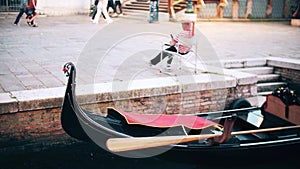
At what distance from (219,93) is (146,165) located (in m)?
1.86

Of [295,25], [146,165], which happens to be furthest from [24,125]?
[295,25]

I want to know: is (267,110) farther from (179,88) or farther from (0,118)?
(0,118)

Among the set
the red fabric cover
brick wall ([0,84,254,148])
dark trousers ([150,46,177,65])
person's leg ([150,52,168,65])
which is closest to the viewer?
the red fabric cover

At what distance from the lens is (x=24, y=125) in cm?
461

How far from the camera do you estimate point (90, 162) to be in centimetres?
461

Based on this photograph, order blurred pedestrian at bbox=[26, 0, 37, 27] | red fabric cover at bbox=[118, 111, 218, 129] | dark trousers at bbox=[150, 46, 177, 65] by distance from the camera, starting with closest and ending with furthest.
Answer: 1. red fabric cover at bbox=[118, 111, 218, 129]
2. dark trousers at bbox=[150, 46, 177, 65]
3. blurred pedestrian at bbox=[26, 0, 37, 27]

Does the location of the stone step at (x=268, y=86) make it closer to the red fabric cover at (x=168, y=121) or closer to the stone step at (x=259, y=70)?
the stone step at (x=259, y=70)

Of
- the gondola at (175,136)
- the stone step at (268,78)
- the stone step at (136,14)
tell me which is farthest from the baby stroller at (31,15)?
the gondola at (175,136)

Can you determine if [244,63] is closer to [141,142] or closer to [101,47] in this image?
[101,47]

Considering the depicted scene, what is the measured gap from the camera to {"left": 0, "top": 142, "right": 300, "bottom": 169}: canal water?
14.5 feet

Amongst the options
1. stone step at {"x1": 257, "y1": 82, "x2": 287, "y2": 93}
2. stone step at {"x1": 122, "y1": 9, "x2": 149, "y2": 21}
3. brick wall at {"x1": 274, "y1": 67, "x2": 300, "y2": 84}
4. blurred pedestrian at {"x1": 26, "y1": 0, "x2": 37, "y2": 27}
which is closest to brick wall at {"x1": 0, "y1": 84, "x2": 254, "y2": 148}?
stone step at {"x1": 257, "y1": 82, "x2": 287, "y2": 93}

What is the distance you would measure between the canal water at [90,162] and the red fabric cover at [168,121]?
45 cm

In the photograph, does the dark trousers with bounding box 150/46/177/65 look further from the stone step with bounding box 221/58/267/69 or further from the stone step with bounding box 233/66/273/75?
the stone step with bounding box 233/66/273/75

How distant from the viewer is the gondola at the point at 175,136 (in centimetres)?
388
